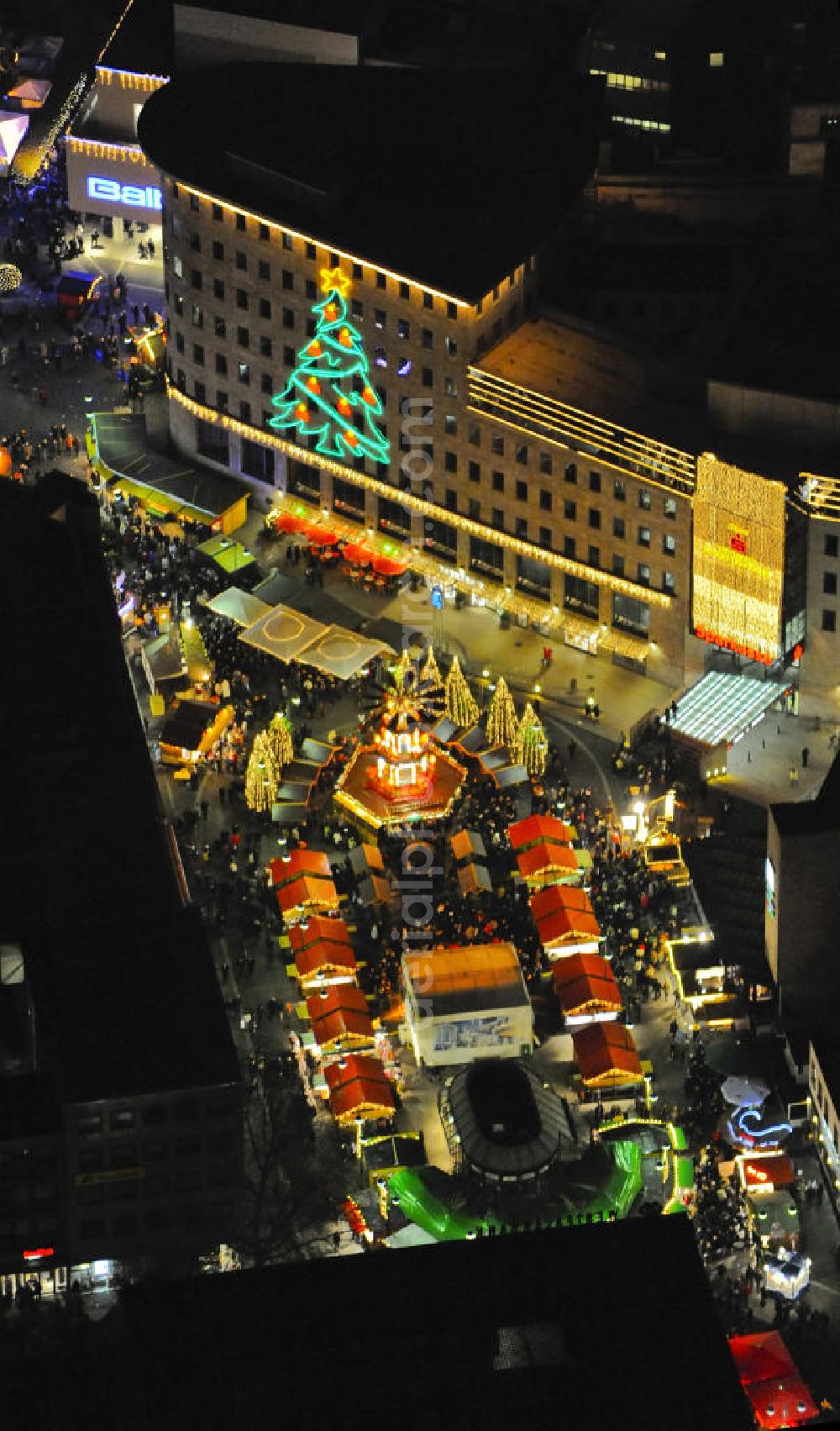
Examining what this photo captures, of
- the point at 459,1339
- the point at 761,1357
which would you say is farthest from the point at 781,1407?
the point at 459,1339

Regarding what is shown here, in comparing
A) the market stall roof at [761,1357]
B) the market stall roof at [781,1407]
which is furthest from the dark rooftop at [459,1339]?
the market stall roof at [781,1407]

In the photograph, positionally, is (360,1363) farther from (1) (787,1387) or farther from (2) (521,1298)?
(1) (787,1387)

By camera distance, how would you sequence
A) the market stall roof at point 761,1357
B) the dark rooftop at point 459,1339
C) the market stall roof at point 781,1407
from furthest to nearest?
the market stall roof at point 761,1357 → the market stall roof at point 781,1407 → the dark rooftop at point 459,1339

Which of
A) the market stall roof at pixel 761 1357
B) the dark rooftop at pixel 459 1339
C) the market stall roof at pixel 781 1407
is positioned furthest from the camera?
the market stall roof at pixel 761 1357

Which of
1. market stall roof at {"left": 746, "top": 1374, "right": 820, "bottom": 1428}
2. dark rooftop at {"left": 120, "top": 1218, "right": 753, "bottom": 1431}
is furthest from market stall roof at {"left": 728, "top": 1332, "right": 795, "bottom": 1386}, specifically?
dark rooftop at {"left": 120, "top": 1218, "right": 753, "bottom": 1431}

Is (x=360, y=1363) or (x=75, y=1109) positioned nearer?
(x=360, y=1363)

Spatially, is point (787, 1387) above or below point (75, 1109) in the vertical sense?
below

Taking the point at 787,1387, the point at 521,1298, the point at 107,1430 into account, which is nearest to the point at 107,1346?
the point at 107,1430

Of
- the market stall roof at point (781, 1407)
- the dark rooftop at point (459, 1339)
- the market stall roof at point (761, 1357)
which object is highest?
A: the dark rooftop at point (459, 1339)

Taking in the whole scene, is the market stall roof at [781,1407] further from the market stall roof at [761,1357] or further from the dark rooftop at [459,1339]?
the dark rooftop at [459,1339]

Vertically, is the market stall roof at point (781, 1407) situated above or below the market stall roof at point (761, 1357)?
below

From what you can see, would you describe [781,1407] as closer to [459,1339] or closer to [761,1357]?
[761,1357]
